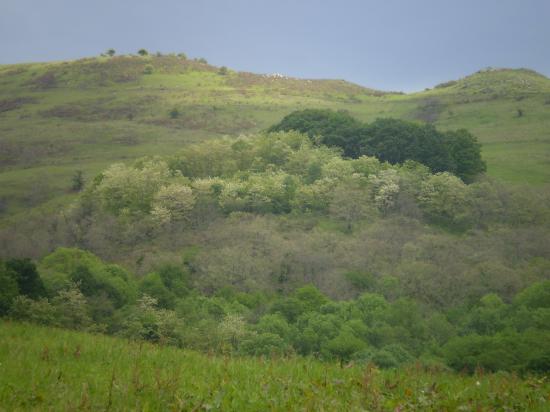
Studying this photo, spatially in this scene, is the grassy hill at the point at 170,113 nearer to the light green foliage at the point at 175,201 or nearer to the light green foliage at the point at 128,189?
the light green foliage at the point at 128,189

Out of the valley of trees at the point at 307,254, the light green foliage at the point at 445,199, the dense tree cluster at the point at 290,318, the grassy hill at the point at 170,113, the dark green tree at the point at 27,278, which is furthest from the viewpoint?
the grassy hill at the point at 170,113

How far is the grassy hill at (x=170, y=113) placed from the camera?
10850 centimetres

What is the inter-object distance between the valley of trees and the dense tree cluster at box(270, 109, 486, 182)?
0.31 m

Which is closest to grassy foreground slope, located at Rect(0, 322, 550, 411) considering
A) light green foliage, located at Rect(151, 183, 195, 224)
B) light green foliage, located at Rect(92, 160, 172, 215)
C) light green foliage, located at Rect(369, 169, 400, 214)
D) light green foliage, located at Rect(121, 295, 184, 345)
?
light green foliage, located at Rect(121, 295, 184, 345)

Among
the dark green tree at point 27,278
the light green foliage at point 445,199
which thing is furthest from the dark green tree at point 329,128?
the dark green tree at point 27,278

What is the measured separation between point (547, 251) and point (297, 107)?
100131mm

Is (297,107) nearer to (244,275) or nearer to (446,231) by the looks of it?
(446,231)

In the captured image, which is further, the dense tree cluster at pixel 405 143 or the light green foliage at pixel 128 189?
the dense tree cluster at pixel 405 143

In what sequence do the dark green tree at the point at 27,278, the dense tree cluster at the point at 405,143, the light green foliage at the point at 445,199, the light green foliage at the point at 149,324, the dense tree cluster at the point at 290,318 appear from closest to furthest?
the light green foliage at the point at 149,324, the dense tree cluster at the point at 290,318, the dark green tree at the point at 27,278, the light green foliage at the point at 445,199, the dense tree cluster at the point at 405,143

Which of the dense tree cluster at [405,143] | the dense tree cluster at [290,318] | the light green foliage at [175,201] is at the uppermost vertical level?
the dense tree cluster at [405,143]

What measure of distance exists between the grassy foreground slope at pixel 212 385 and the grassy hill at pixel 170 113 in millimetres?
84785

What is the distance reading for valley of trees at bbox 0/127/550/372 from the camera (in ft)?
136

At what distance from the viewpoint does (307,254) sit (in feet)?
219

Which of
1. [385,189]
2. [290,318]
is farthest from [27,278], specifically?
[385,189]
